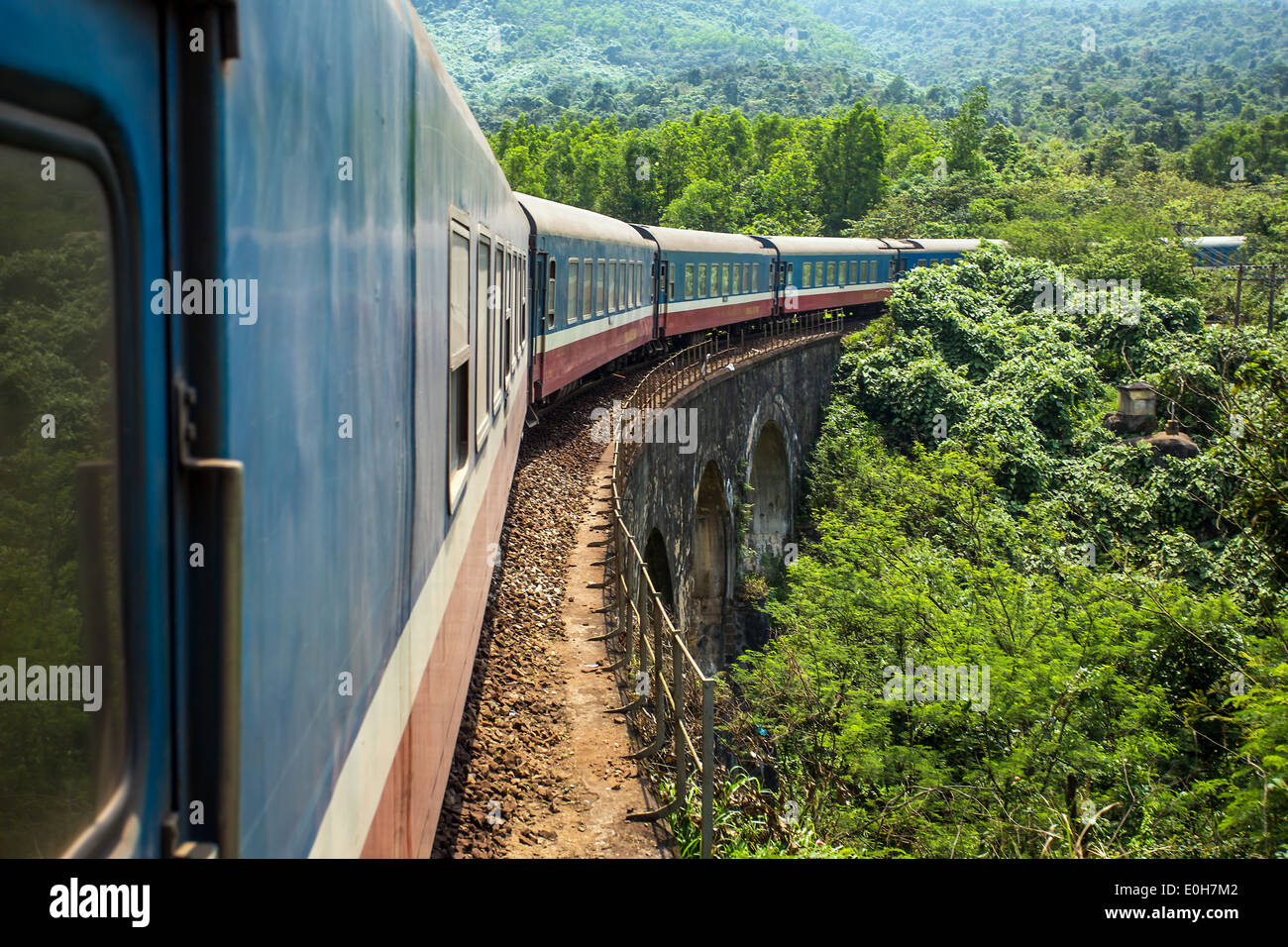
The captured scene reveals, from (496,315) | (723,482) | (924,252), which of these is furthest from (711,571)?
(924,252)

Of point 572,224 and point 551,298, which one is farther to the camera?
point 572,224

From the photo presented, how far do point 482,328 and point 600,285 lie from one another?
1171 centimetres

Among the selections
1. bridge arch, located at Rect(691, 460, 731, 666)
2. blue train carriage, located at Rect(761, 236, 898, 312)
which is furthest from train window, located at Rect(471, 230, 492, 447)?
blue train carriage, located at Rect(761, 236, 898, 312)

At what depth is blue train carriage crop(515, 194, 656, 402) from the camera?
1370 centimetres

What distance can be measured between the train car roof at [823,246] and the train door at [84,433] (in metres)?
30.9

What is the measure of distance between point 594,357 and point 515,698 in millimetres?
11386

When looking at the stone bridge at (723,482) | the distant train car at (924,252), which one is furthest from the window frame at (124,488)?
the distant train car at (924,252)

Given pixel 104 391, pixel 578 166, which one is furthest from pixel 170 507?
pixel 578 166

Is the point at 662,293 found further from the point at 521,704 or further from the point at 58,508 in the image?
the point at 58,508

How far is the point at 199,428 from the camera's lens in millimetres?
1377

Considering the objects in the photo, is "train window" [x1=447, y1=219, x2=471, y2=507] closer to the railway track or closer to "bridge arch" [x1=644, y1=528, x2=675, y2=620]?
the railway track

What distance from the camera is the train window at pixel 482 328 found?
5.62m

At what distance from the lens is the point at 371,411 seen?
259 centimetres
